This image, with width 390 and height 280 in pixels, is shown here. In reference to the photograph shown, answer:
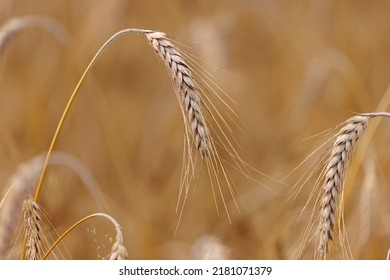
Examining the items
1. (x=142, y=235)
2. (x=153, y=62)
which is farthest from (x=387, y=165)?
(x=153, y=62)

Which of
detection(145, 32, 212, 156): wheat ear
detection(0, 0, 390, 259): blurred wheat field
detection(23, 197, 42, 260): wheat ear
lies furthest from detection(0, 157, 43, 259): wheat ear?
detection(0, 0, 390, 259): blurred wheat field

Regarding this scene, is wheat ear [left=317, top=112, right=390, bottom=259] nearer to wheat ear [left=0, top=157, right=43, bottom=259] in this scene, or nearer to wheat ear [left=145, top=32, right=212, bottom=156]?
wheat ear [left=145, top=32, right=212, bottom=156]

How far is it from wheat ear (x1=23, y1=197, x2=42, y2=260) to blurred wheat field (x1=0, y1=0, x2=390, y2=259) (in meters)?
0.67

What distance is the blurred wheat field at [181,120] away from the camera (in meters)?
2.78

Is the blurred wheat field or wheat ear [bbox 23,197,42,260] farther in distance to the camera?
the blurred wheat field

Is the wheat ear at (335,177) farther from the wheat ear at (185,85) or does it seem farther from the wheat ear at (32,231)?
the wheat ear at (32,231)

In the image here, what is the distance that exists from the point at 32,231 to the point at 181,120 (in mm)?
2959

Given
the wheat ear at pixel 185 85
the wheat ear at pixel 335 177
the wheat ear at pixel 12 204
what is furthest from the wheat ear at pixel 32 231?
the wheat ear at pixel 335 177

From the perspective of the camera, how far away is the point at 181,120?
4.48m

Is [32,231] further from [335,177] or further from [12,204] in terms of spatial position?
[335,177]

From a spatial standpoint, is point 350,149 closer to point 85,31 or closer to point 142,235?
point 142,235

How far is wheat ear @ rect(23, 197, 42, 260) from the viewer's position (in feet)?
5.03

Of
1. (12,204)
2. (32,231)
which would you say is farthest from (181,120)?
(32,231)
